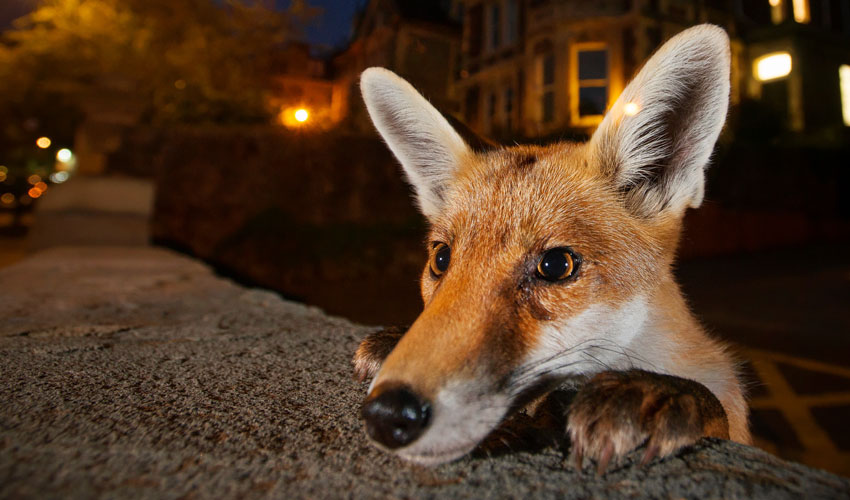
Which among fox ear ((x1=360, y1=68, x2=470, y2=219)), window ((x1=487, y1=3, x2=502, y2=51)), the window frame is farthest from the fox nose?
window ((x1=487, y1=3, x2=502, y2=51))

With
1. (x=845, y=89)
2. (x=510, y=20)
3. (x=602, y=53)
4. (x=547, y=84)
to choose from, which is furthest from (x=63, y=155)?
(x=845, y=89)

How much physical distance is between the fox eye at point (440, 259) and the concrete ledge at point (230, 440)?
54 cm

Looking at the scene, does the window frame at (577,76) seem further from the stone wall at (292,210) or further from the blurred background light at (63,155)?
the blurred background light at (63,155)

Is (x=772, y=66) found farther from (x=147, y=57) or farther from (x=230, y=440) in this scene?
(x=230, y=440)

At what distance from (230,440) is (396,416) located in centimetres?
47

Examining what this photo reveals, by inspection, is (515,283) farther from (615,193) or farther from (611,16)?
(611,16)

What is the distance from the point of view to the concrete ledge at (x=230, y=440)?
3.28ft

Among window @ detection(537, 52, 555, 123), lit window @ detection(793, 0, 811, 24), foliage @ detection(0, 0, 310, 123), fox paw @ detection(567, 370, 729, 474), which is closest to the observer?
fox paw @ detection(567, 370, 729, 474)

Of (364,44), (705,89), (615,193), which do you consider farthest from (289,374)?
(364,44)

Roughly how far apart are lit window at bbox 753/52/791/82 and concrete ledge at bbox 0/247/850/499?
67.0 feet

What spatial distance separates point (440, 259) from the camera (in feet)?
6.41

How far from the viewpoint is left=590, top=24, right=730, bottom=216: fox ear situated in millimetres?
1706

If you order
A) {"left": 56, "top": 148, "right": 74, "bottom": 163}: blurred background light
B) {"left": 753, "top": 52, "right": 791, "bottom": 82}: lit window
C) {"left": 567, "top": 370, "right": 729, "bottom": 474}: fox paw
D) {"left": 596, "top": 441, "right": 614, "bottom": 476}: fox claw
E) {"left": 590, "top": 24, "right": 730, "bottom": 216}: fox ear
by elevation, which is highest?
{"left": 753, "top": 52, "right": 791, "bottom": 82}: lit window

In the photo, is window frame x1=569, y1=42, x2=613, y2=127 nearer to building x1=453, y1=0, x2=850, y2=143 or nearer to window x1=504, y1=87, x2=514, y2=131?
building x1=453, y1=0, x2=850, y2=143
